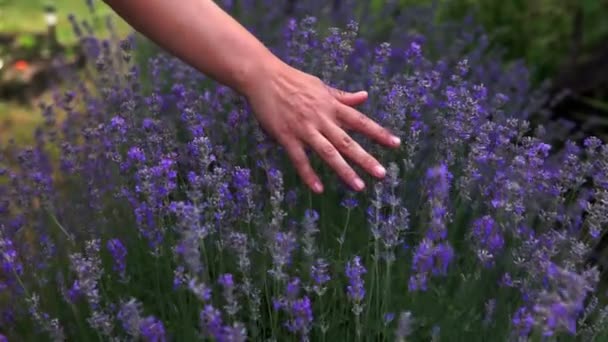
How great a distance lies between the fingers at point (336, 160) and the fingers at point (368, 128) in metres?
0.08

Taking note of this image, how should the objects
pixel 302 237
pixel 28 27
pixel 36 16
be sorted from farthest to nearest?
1. pixel 36 16
2. pixel 28 27
3. pixel 302 237

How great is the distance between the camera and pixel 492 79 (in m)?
3.23

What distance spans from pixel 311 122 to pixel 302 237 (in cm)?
29

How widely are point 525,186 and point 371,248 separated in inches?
18.3

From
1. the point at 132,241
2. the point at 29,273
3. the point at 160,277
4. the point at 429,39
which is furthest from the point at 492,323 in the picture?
the point at 429,39

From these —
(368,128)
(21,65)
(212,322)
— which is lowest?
(212,322)

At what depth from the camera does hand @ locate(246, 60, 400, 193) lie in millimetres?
1836

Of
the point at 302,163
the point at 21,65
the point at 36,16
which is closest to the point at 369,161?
the point at 302,163

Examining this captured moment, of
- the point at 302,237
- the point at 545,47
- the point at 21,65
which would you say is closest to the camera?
the point at 302,237

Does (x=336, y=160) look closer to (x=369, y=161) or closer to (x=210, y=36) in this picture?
(x=369, y=161)

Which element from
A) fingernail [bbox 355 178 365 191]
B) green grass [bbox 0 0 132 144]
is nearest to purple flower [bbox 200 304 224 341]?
fingernail [bbox 355 178 365 191]

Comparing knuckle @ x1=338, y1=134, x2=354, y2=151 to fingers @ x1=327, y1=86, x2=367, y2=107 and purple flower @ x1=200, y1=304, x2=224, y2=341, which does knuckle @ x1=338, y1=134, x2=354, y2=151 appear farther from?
purple flower @ x1=200, y1=304, x2=224, y2=341

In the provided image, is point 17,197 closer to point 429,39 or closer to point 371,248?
point 371,248

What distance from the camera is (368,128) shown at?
1.86 m
